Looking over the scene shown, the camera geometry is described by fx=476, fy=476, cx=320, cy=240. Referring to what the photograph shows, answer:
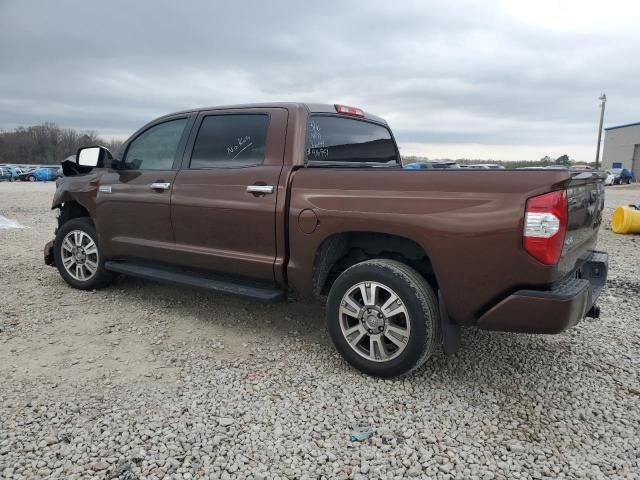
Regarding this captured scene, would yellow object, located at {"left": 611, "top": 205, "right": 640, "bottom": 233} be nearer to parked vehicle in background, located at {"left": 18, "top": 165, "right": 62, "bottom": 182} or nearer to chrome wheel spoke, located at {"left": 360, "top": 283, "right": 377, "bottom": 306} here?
chrome wheel spoke, located at {"left": 360, "top": 283, "right": 377, "bottom": 306}

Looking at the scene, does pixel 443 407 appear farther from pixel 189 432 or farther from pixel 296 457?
pixel 189 432

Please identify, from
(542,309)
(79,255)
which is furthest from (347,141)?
(79,255)

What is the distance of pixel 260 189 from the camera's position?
354 centimetres

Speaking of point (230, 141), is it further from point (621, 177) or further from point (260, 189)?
point (621, 177)

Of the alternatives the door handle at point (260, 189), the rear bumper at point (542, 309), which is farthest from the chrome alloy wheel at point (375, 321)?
the door handle at point (260, 189)

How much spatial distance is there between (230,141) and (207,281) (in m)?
1.18

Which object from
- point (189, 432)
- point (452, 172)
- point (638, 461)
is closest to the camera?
point (638, 461)

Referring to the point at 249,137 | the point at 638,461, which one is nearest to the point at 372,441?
the point at 638,461

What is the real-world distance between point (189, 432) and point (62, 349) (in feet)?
5.41

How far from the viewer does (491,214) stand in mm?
2646

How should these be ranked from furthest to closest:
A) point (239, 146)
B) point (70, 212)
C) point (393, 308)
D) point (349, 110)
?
point (70, 212)
point (349, 110)
point (239, 146)
point (393, 308)

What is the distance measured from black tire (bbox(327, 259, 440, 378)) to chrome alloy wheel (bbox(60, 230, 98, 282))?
9.85 feet

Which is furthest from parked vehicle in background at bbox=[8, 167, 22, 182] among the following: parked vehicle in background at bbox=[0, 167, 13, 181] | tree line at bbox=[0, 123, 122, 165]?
tree line at bbox=[0, 123, 122, 165]

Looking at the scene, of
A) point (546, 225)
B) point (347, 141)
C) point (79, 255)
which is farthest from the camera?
point (79, 255)
